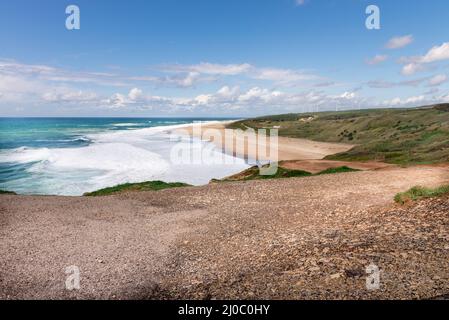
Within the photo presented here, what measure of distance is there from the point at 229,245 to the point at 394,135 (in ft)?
172

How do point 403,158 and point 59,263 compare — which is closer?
point 59,263

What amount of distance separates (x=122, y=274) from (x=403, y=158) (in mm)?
31539

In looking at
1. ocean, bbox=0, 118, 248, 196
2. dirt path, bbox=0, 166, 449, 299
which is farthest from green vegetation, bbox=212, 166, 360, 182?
dirt path, bbox=0, 166, 449, 299

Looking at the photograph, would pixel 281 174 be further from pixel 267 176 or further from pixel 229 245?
pixel 229 245

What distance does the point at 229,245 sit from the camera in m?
12.4

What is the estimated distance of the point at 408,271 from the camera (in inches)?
340

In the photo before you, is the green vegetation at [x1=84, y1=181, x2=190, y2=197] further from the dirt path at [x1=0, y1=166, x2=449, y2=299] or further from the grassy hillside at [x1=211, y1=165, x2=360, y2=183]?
the dirt path at [x1=0, y1=166, x2=449, y2=299]

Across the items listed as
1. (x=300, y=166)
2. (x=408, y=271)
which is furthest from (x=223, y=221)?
(x=300, y=166)

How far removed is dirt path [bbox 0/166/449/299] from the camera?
8859 millimetres

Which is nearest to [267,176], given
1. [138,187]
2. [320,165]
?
[320,165]

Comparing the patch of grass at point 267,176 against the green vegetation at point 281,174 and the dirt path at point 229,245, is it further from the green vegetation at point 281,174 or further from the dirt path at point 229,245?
the dirt path at point 229,245

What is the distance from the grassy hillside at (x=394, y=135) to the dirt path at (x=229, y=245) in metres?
17.8

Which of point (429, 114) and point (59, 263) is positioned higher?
point (429, 114)
